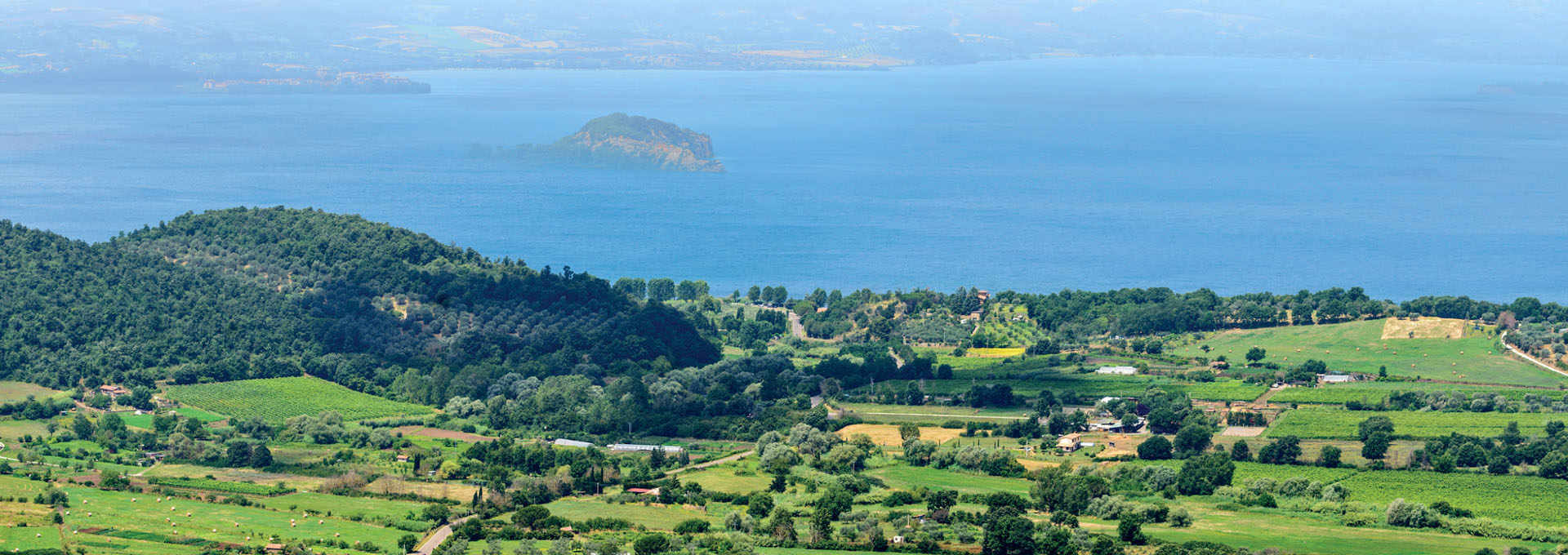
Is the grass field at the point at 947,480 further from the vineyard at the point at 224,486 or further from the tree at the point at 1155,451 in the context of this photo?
the vineyard at the point at 224,486

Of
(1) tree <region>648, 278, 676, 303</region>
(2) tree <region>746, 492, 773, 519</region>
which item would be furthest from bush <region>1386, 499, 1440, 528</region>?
(1) tree <region>648, 278, 676, 303</region>

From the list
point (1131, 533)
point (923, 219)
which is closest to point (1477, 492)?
point (1131, 533)

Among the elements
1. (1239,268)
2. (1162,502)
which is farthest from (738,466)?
(1239,268)

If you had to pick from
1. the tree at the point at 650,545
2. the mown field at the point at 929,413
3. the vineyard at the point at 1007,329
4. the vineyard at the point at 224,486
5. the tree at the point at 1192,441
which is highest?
the vineyard at the point at 1007,329

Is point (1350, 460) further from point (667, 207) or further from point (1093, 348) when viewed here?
point (667, 207)

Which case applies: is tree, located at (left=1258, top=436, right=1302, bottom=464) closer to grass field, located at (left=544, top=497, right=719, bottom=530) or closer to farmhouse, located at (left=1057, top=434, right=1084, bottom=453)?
farmhouse, located at (left=1057, top=434, right=1084, bottom=453)

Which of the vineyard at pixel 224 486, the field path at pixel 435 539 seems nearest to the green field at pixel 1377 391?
the field path at pixel 435 539
